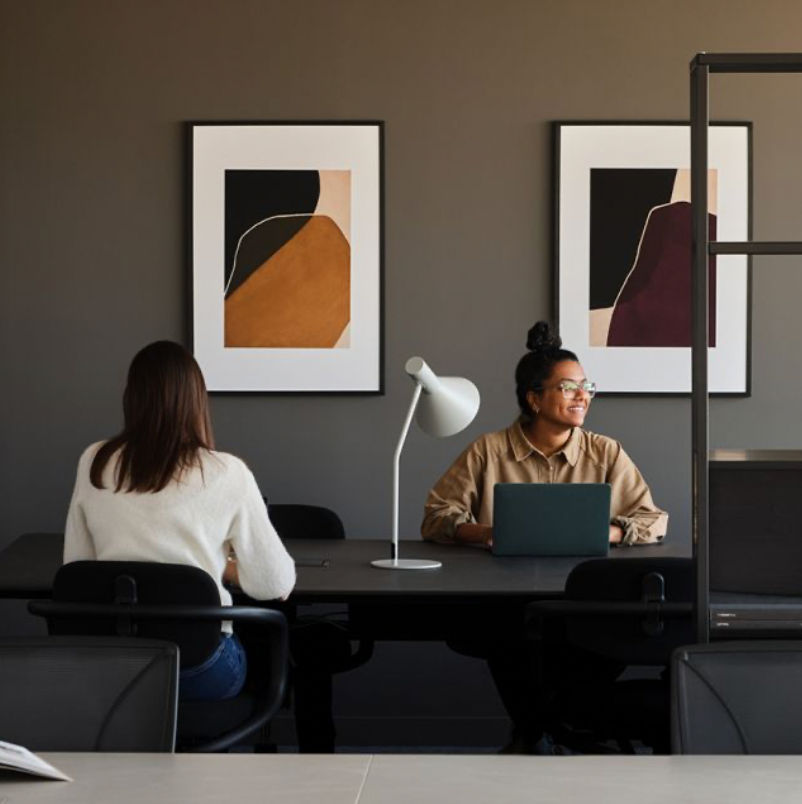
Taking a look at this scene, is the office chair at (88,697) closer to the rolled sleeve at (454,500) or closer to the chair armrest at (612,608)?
the chair armrest at (612,608)

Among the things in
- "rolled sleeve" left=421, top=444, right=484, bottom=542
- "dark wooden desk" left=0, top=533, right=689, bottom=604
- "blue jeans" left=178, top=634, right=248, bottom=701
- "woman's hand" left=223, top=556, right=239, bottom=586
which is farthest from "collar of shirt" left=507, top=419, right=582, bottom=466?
"blue jeans" left=178, top=634, right=248, bottom=701

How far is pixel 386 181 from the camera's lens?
15.0ft

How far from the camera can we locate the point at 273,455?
4605mm

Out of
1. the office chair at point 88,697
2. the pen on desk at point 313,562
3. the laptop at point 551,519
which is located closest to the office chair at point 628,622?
the laptop at point 551,519

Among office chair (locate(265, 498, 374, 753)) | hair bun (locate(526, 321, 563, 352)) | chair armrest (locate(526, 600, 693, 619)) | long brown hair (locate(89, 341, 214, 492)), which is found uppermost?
hair bun (locate(526, 321, 563, 352))

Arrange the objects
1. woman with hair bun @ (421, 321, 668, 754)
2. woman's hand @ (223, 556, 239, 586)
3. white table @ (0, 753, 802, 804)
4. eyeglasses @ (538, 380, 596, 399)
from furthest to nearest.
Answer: eyeglasses @ (538, 380, 596, 399), woman with hair bun @ (421, 321, 668, 754), woman's hand @ (223, 556, 239, 586), white table @ (0, 753, 802, 804)

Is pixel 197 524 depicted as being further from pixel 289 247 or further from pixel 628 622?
pixel 289 247

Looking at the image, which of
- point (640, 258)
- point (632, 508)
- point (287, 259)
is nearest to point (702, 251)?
point (632, 508)

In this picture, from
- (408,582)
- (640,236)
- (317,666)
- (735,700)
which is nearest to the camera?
(735,700)

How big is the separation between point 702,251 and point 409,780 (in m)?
0.90

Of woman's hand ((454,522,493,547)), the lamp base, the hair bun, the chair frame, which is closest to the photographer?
the chair frame

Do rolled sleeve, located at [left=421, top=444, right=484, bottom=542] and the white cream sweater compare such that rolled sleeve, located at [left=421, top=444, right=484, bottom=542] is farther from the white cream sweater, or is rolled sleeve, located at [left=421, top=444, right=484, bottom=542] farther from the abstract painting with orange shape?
the white cream sweater

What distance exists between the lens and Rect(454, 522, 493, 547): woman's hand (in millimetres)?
3664

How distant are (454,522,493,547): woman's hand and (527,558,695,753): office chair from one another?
63cm
